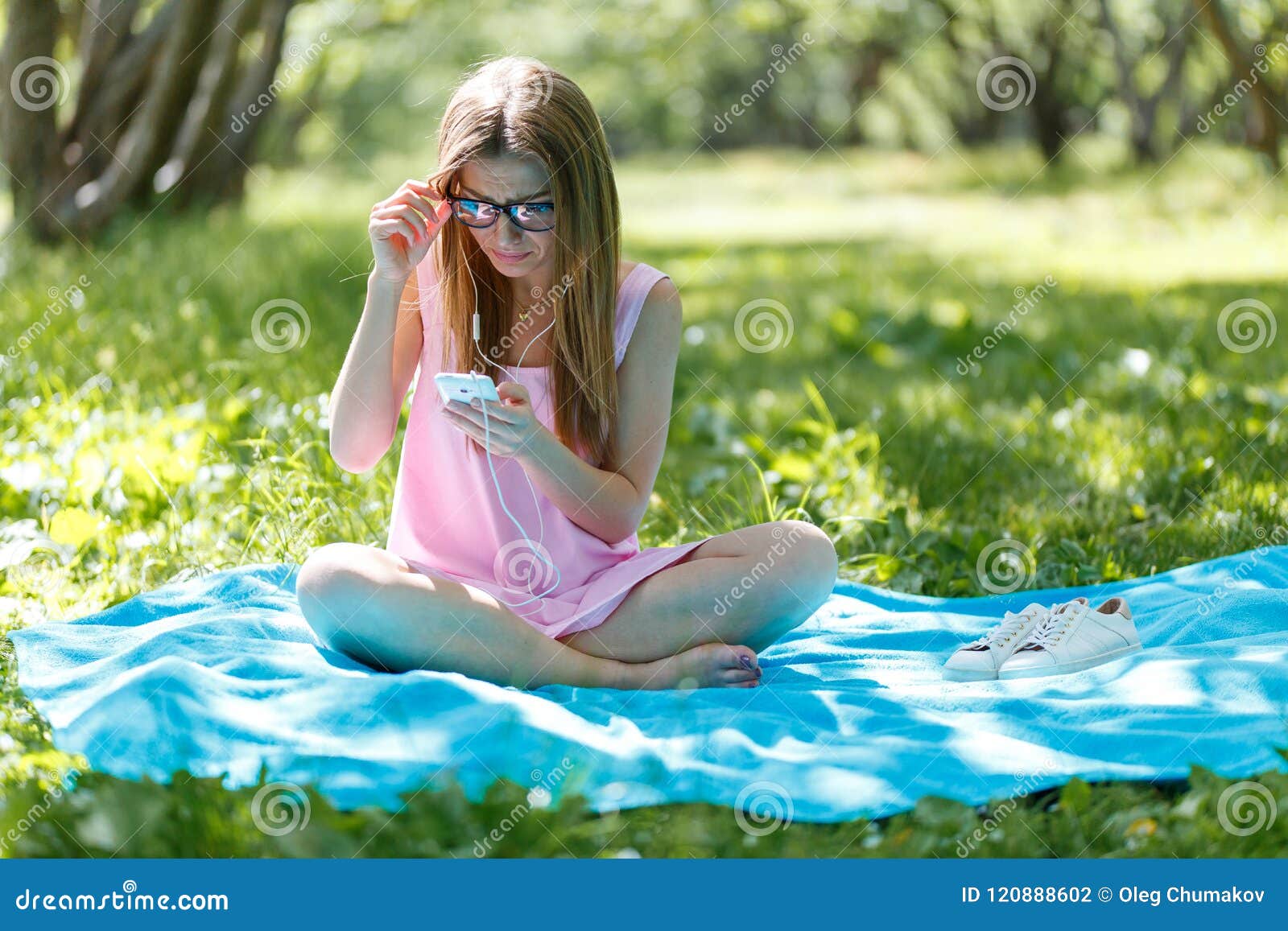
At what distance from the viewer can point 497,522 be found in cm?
298

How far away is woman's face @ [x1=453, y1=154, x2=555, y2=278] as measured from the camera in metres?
2.74

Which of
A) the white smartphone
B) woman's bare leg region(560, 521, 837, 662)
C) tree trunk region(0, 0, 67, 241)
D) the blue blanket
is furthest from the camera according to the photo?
tree trunk region(0, 0, 67, 241)

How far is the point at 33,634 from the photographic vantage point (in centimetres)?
297

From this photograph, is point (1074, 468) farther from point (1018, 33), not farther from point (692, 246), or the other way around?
point (1018, 33)

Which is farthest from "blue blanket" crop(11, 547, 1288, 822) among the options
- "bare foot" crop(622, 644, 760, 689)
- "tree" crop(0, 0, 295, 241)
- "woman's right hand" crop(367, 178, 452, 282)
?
"tree" crop(0, 0, 295, 241)

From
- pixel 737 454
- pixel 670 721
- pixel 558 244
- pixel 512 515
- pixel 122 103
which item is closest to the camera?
pixel 670 721

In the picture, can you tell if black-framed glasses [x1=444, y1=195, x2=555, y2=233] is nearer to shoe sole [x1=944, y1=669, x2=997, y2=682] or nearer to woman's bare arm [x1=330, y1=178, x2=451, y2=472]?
woman's bare arm [x1=330, y1=178, x2=451, y2=472]

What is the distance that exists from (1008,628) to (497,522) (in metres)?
1.13

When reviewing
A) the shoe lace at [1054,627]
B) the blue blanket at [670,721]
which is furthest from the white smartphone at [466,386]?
the shoe lace at [1054,627]

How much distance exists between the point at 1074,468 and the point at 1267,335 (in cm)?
256

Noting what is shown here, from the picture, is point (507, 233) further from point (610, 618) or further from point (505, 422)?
point (610, 618)

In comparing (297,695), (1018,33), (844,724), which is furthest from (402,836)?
Answer: (1018,33)

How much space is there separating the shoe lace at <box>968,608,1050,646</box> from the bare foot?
0.55 m

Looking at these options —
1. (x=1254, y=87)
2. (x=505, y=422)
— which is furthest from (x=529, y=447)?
(x=1254, y=87)
